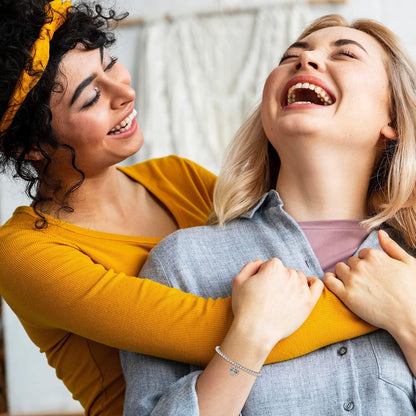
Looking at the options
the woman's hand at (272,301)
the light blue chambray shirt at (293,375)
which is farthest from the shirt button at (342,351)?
the woman's hand at (272,301)

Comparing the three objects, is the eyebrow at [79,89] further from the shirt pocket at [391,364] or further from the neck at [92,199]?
the shirt pocket at [391,364]

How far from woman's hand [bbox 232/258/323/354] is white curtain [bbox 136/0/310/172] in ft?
6.87

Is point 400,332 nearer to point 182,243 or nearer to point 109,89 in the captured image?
point 182,243

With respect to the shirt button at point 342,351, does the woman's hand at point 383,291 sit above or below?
above

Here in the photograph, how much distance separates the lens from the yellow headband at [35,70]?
153 cm

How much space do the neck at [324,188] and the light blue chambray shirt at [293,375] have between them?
3.3 inches

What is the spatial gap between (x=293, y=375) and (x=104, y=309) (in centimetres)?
42

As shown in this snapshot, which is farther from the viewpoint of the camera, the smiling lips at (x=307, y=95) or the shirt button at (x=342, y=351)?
the smiling lips at (x=307, y=95)

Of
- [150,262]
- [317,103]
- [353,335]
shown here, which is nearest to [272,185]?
[317,103]

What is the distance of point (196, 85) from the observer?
3.44 metres

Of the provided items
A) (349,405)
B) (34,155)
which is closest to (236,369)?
(349,405)

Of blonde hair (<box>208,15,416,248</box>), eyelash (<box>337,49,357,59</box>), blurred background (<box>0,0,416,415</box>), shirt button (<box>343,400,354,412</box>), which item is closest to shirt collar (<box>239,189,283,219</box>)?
blonde hair (<box>208,15,416,248</box>)

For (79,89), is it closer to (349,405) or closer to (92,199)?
(92,199)

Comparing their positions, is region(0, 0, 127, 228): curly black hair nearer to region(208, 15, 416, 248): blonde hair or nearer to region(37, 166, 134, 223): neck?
region(37, 166, 134, 223): neck
